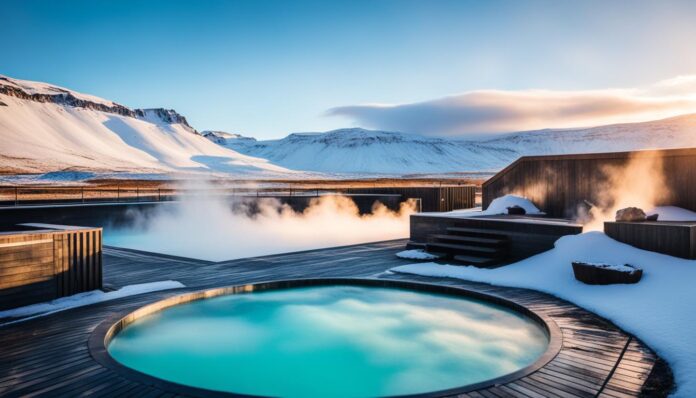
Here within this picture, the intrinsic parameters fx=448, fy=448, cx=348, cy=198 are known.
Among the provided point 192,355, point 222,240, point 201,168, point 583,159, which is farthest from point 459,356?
point 201,168

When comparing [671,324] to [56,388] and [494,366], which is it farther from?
[56,388]

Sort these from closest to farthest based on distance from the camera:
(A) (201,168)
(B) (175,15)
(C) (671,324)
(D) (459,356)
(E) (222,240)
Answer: (C) (671,324) → (D) (459,356) → (E) (222,240) → (B) (175,15) → (A) (201,168)

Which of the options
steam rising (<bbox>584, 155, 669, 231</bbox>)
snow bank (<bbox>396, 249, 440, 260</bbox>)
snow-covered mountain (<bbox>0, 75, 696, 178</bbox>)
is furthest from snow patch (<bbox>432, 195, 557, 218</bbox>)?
snow-covered mountain (<bbox>0, 75, 696, 178</bbox>)

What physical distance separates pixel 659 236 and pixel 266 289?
483cm

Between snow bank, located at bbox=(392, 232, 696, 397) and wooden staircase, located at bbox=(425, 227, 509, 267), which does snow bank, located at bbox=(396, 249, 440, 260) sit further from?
snow bank, located at bbox=(392, 232, 696, 397)

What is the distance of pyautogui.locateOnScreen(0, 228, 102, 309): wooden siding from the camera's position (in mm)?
4484

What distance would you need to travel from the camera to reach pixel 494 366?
4148 mm

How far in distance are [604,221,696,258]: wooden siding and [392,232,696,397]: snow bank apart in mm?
101

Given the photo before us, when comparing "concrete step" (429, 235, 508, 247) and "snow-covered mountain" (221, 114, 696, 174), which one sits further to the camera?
"snow-covered mountain" (221, 114, 696, 174)

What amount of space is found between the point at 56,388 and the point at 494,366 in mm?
3462

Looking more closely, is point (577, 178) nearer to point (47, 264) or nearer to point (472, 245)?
point (472, 245)

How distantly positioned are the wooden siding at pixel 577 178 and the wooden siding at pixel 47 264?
27.4 ft

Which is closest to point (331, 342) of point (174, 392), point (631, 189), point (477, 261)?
point (174, 392)

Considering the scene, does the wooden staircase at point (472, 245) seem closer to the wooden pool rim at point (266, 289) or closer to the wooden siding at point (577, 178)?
the wooden pool rim at point (266, 289)
